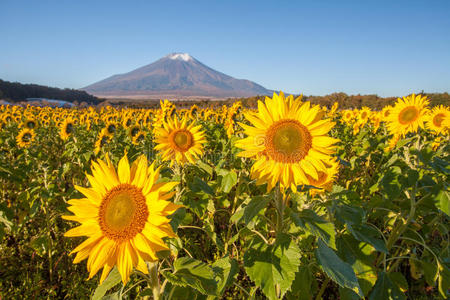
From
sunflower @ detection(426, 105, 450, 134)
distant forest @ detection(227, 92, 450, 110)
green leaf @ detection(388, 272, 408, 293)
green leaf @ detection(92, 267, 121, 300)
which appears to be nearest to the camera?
green leaf @ detection(92, 267, 121, 300)

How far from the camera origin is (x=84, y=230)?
4.86 ft

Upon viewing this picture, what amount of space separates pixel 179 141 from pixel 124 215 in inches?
73.9

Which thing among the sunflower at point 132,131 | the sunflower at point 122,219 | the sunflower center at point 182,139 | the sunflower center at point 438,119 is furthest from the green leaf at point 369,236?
the sunflower at point 132,131

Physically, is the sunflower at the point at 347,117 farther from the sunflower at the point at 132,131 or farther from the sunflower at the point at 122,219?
the sunflower at the point at 122,219

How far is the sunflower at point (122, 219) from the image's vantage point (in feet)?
4.78

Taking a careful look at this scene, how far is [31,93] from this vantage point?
4575 centimetres

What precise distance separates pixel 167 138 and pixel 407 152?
2884mm

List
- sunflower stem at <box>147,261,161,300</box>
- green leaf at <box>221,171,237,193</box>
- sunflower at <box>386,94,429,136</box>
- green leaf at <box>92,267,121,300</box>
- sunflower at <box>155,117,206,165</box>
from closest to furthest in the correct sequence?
green leaf at <box>92,267,121,300</box> → sunflower stem at <box>147,261,161,300</box> → green leaf at <box>221,171,237,193</box> → sunflower at <box>155,117,206,165</box> → sunflower at <box>386,94,429,136</box>

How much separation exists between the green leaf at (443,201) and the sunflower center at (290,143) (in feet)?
4.75

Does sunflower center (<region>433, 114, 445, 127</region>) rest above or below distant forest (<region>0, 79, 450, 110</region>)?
below

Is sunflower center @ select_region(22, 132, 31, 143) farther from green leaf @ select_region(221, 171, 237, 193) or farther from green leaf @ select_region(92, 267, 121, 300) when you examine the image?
green leaf @ select_region(92, 267, 121, 300)

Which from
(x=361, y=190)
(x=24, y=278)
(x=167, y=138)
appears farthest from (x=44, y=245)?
(x=361, y=190)

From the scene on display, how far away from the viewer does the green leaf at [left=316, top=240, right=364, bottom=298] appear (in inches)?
59.7

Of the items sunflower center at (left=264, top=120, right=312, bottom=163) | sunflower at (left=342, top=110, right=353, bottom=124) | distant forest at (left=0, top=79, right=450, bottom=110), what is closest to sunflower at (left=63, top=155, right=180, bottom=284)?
sunflower center at (left=264, top=120, right=312, bottom=163)
